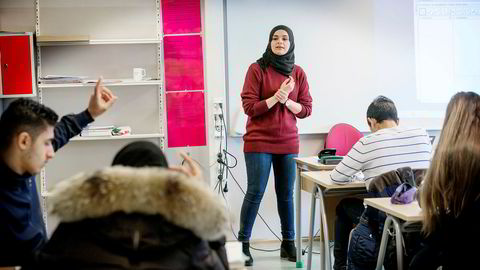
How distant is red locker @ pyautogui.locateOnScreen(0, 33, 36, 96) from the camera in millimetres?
4309

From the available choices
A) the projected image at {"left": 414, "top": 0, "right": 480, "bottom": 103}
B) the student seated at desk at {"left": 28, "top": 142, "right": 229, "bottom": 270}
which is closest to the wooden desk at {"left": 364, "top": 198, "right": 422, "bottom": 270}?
the student seated at desk at {"left": 28, "top": 142, "right": 229, "bottom": 270}

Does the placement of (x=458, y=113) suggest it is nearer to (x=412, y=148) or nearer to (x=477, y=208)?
(x=477, y=208)

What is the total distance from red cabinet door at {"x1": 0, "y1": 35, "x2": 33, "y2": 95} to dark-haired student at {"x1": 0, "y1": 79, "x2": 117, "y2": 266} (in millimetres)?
2466

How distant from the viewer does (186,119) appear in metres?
4.70

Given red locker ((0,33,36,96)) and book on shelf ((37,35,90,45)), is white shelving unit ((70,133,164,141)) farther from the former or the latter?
book on shelf ((37,35,90,45))

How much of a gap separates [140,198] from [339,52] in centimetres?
380

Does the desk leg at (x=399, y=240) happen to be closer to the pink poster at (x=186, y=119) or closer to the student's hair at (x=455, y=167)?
the student's hair at (x=455, y=167)

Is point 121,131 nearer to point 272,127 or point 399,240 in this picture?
point 272,127

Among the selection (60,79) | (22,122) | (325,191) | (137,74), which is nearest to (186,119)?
(137,74)

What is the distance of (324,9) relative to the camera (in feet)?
15.9

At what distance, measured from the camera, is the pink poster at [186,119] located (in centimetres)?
Answer: 467

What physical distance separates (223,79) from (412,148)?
→ 6.77 feet

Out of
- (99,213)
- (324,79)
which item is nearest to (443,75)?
(324,79)

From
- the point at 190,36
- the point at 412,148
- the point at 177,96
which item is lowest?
the point at 412,148
